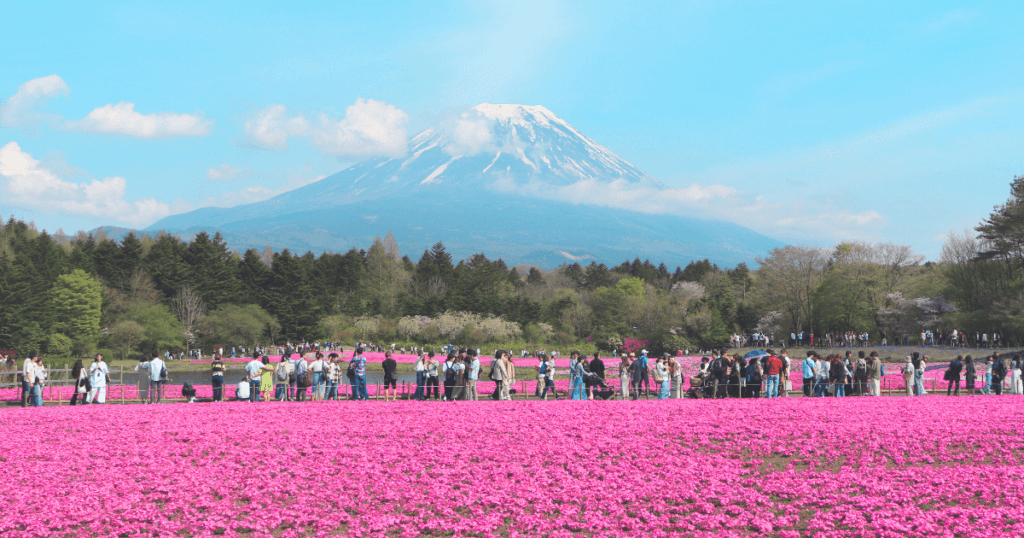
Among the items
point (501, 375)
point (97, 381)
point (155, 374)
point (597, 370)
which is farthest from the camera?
point (597, 370)

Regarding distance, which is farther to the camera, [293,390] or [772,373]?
[293,390]

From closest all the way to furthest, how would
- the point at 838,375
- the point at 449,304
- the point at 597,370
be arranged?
the point at 597,370 → the point at 838,375 → the point at 449,304

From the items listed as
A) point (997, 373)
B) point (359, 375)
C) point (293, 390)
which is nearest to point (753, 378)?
point (997, 373)

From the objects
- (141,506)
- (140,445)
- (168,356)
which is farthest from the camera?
(168,356)

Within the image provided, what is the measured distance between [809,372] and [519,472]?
55.4 ft

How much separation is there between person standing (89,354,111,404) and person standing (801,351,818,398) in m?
25.4

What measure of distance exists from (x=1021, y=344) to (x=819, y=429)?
2044 inches

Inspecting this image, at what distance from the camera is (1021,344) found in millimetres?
55375

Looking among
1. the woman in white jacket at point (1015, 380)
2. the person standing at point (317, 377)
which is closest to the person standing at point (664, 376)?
the person standing at point (317, 377)

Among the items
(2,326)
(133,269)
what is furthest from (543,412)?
(133,269)

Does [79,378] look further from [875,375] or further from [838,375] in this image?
[875,375]

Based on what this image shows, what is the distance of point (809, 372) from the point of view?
25453 mm

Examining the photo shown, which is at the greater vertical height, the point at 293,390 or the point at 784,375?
the point at 784,375

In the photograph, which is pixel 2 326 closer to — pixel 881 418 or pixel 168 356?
pixel 168 356
